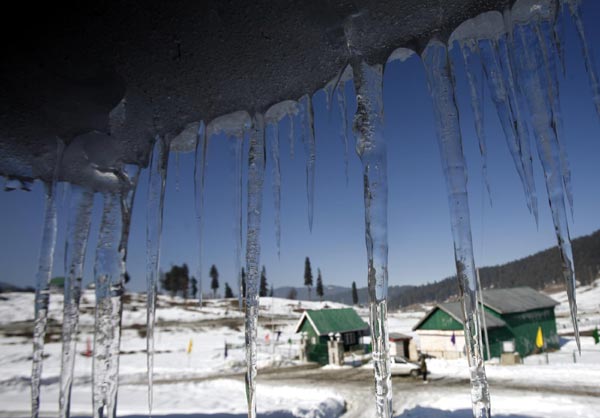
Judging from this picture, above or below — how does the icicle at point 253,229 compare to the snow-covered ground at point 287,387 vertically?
above

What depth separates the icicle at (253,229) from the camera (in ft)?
11.8

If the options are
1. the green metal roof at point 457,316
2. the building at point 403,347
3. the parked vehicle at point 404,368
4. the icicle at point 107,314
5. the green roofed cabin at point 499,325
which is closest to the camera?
the icicle at point 107,314

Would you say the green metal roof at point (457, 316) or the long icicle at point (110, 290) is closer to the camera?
the long icicle at point (110, 290)

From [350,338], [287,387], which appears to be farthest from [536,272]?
[287,387]

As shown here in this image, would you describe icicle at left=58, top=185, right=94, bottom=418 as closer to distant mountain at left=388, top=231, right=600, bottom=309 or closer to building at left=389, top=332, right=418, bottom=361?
building at left=389, top=332, right=418, bottom=361

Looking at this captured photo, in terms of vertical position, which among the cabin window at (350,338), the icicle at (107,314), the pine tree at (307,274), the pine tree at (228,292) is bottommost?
the cabin window at (350,338)

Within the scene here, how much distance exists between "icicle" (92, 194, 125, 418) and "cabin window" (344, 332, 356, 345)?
27481mm

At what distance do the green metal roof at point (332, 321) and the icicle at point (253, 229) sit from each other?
25.6 m

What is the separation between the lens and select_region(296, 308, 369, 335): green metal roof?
94.1ft

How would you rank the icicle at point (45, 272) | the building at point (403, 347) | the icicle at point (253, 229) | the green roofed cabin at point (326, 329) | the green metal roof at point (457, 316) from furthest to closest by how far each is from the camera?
the green roofed cabin at point (326, 329)
the building at point (403, 347)
the green metal roof at point (457, 316)
the icicle at point (45, 272)
the icicle at point (253, 229)

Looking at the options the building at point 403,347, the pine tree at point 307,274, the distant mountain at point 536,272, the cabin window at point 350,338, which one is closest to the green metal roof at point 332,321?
the cabin window at point 350,338

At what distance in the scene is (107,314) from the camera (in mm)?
4414

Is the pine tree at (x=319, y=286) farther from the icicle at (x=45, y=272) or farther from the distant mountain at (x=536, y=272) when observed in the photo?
the icicle at (x=45, y=272)

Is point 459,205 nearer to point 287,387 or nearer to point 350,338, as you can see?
point 287,387
